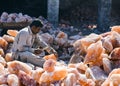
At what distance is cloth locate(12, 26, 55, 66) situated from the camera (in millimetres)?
8227


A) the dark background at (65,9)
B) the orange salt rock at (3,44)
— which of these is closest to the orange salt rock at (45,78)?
the orange salt rock at (3,44)

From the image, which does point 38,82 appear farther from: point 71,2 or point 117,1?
point 117,1

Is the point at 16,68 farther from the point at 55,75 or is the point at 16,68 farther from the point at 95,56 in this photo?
the point at 95,56

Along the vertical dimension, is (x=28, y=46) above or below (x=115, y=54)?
A: below

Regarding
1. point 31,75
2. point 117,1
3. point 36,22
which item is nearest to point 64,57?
point 36,22

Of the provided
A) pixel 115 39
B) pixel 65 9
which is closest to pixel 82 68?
pixel 115 39

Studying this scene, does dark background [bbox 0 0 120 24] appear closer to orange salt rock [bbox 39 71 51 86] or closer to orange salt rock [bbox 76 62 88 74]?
orange salt rock [bbox 76 62 88 74]

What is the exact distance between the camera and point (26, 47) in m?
8.41

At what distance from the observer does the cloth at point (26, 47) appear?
8.23m

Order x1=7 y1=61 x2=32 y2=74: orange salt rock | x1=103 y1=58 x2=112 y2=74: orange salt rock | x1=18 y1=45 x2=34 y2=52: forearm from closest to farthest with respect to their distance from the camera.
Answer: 1. x1=7 y1=61 x2=32 y2=74: orange salt rock
2. x1=103 y1=58 x2=112 y2=74: orange salt rock
3. x1=18 y1=45 x2=34 y2=52: forearm

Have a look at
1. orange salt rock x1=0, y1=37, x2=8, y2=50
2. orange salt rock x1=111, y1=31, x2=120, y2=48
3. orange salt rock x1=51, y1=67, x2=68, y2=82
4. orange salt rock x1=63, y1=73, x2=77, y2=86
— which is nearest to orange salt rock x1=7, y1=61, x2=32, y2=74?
orange salt rock x1=51, y1=67, x2=68, y2=82

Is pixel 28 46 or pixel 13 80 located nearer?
pixel 13 80

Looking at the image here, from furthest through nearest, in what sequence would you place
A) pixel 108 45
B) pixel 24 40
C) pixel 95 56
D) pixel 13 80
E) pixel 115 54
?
pixel 24 40 → pixel 108 45 → pixel 95 56 → pixel 115 54 → pixel 13 80

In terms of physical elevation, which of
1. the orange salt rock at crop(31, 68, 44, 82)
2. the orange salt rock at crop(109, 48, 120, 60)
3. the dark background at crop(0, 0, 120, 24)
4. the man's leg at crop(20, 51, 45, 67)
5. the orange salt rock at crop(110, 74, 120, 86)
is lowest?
the dark background at crop(0, 0, 120, 24)
